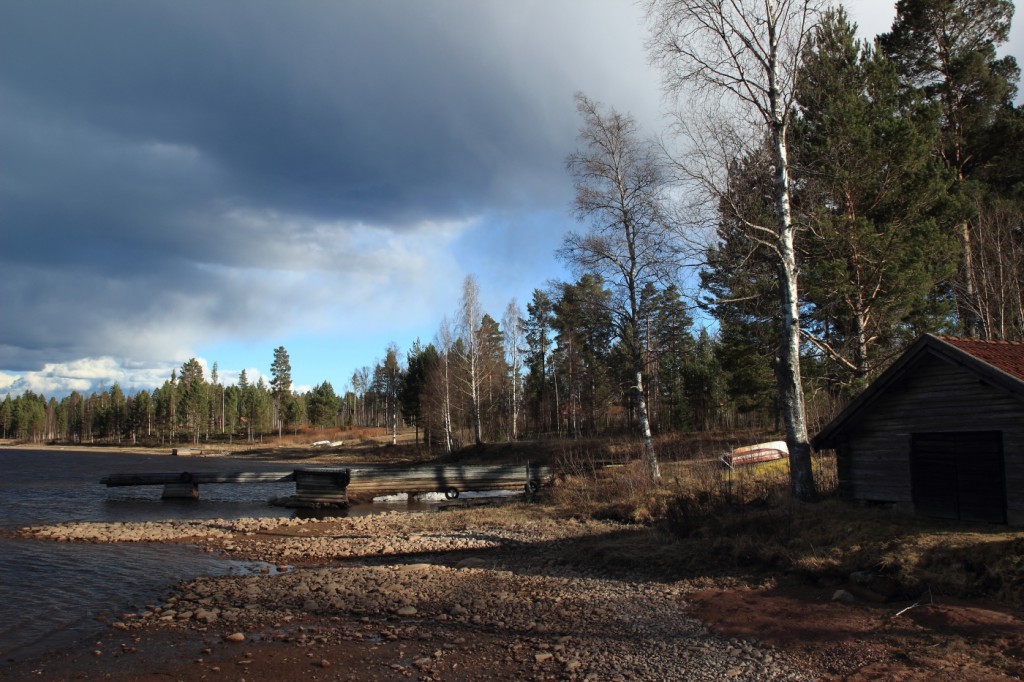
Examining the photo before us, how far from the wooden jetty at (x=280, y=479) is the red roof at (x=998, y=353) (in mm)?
23074

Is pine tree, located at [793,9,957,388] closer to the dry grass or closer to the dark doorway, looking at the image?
the dry grass

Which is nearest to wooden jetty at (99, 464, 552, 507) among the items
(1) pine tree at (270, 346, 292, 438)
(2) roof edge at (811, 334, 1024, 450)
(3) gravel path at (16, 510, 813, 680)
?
(3) gravel path at (16, 510, 813, 680)

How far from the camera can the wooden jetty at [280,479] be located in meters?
28.0

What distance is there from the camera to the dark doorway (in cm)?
1079

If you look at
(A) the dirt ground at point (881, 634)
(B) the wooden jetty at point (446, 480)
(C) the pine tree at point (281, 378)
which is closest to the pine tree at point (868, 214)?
(A) the dirt ground at point (881, 634)

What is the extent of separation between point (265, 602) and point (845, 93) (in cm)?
2108

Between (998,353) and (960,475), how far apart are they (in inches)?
94.3

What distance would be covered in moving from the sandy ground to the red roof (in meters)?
4.78

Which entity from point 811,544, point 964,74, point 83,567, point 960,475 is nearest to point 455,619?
point 811,544

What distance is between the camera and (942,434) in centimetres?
1183

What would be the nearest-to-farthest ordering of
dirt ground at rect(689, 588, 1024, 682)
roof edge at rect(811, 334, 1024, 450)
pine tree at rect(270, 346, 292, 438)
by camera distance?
dirt ground at rect(689, 588, 1024, 682)
roof edge at rect(811, 334, 1024, 450)
pine tree at rect(270, 346, 292, 438)

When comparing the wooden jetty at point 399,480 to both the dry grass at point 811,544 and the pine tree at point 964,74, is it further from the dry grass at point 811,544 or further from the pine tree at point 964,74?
the pine tree at point 964,74

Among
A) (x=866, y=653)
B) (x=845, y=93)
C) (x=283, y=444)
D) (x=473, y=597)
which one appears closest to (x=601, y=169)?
(x=845, y=93)

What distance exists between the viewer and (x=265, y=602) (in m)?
10.7
